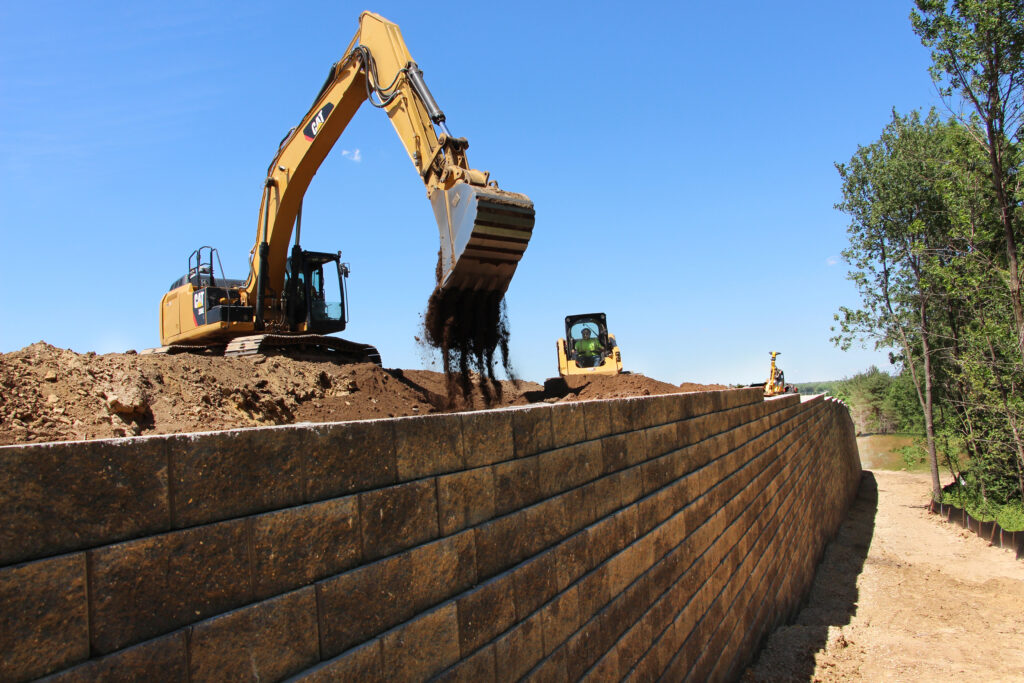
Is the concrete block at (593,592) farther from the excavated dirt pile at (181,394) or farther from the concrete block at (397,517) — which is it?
the excavated dirt pile at (181,394)

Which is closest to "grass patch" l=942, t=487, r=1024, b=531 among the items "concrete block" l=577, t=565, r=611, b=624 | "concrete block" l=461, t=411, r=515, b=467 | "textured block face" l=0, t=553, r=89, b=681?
"concrete block" l=577, t=565, r=611, b=624

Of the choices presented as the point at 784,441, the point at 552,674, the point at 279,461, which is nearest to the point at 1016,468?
the point at 784,441

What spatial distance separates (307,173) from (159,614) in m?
11.6

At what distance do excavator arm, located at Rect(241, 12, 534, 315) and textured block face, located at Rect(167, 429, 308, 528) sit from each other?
22.6 ft

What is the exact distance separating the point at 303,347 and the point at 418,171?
349cm

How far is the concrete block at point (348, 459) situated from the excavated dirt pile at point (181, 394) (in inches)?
209

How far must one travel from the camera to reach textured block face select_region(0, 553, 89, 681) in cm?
124

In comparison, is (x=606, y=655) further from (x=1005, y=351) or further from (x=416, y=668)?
(x=1005, y=351)

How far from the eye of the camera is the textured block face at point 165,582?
4.50 feet

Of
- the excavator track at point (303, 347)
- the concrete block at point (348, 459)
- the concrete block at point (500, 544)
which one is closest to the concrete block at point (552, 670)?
the concrete block at point (500, 544)

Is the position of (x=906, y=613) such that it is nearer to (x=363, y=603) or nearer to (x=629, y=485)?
(x=629, y=485)

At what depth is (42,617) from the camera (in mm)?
1273

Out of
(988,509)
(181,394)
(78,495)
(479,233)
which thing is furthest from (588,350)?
(78,495)

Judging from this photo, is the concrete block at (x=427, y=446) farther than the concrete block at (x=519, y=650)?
No
